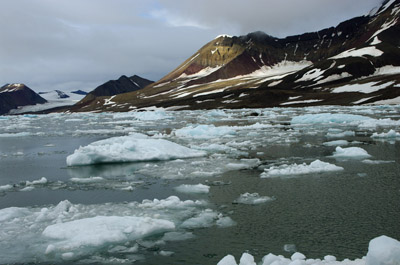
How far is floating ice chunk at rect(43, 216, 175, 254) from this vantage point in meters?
7.59

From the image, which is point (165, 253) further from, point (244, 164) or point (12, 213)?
point (244, 164)

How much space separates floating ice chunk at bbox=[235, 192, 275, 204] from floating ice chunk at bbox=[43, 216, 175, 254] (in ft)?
9.31

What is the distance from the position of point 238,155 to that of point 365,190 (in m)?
8.29

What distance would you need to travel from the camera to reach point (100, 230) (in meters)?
7.98

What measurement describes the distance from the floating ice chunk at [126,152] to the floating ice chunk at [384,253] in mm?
13493

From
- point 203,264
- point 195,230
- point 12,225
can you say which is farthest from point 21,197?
point 203,264

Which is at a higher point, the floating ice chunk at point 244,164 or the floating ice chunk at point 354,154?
the floating ice chunk at point 354,154

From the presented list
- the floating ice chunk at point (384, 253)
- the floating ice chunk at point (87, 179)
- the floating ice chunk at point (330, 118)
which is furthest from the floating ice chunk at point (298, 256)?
the floating ice chunk at point (330, 118)

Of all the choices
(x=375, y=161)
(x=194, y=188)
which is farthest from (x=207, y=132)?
(x=194, y=188)

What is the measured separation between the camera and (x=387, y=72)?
397 ft

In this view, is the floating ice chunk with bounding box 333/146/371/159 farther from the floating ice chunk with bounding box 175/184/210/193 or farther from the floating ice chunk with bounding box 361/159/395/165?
the floating ice chunk with bounding box 175/184/210/193

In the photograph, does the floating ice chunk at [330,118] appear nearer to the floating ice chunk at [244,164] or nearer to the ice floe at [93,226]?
the floating ice chunk at [244,164]

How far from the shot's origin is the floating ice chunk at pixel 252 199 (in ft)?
34.5

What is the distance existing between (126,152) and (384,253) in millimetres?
14300
